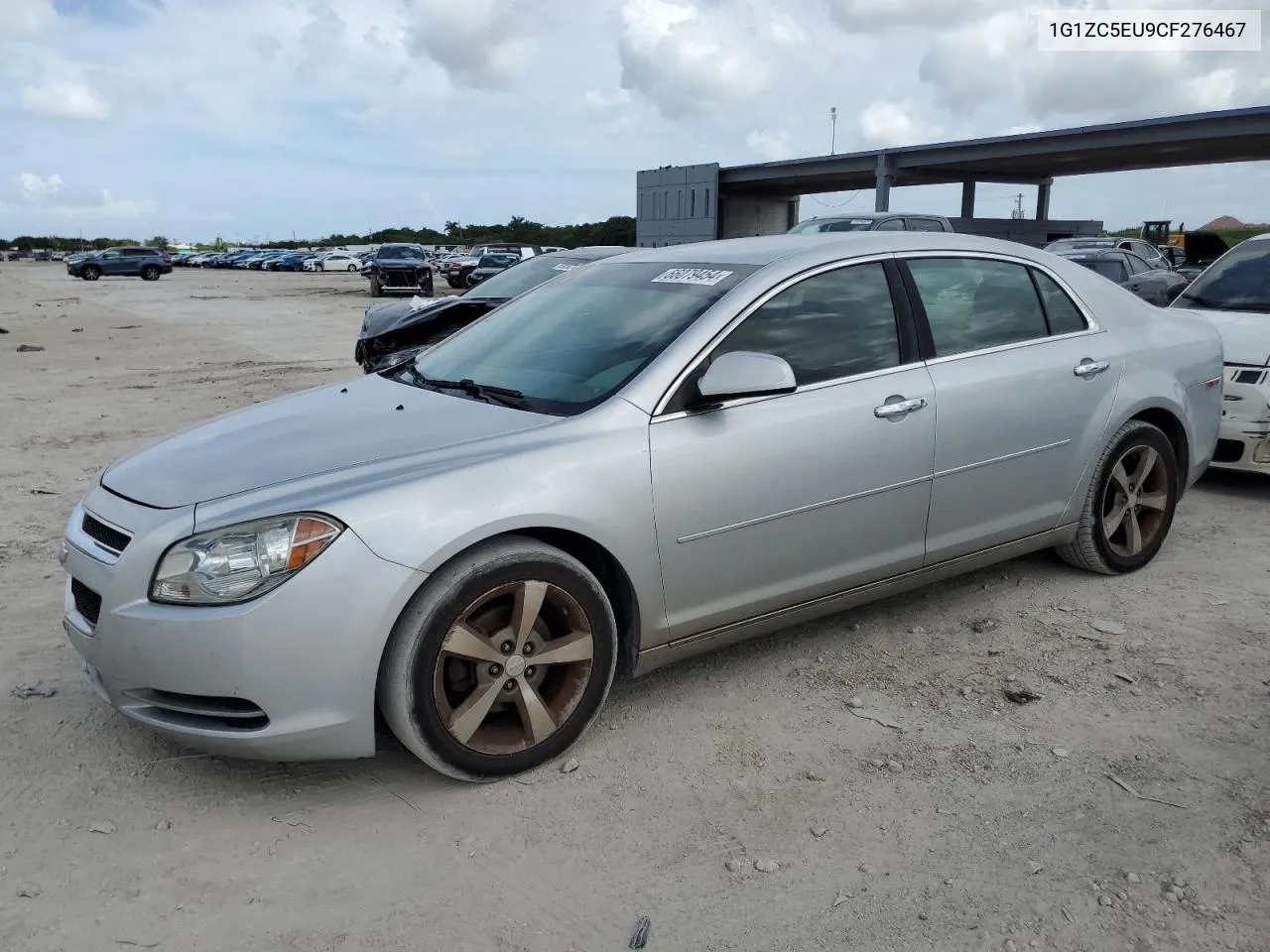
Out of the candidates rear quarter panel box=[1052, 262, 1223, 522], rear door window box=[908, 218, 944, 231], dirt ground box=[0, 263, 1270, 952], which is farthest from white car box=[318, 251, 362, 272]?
rear quarter panel box=[1052, 262, 1223, 522]

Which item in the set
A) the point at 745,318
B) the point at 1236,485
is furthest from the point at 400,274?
the point at 745,318

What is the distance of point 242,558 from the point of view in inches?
112

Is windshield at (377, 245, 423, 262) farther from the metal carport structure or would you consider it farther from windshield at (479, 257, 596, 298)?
windshield at (479, 257, 596, 298)

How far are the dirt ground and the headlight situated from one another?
2.32 feet

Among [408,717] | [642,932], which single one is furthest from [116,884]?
[642,932]

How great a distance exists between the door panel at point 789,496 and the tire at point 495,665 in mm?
329

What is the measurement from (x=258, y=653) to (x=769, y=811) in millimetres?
1515

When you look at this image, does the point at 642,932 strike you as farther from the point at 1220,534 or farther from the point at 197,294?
the point at 197,294

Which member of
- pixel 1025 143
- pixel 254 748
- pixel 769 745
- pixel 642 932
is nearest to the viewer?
pixel 642 932

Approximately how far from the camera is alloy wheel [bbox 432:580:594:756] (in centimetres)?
307

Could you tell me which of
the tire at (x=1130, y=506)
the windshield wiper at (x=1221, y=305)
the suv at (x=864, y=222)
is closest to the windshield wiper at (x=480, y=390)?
the tire at (x=1130, y=506)

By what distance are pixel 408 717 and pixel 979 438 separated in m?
2.43

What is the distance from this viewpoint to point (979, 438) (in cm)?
407

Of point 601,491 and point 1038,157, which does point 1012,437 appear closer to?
point 601,491
